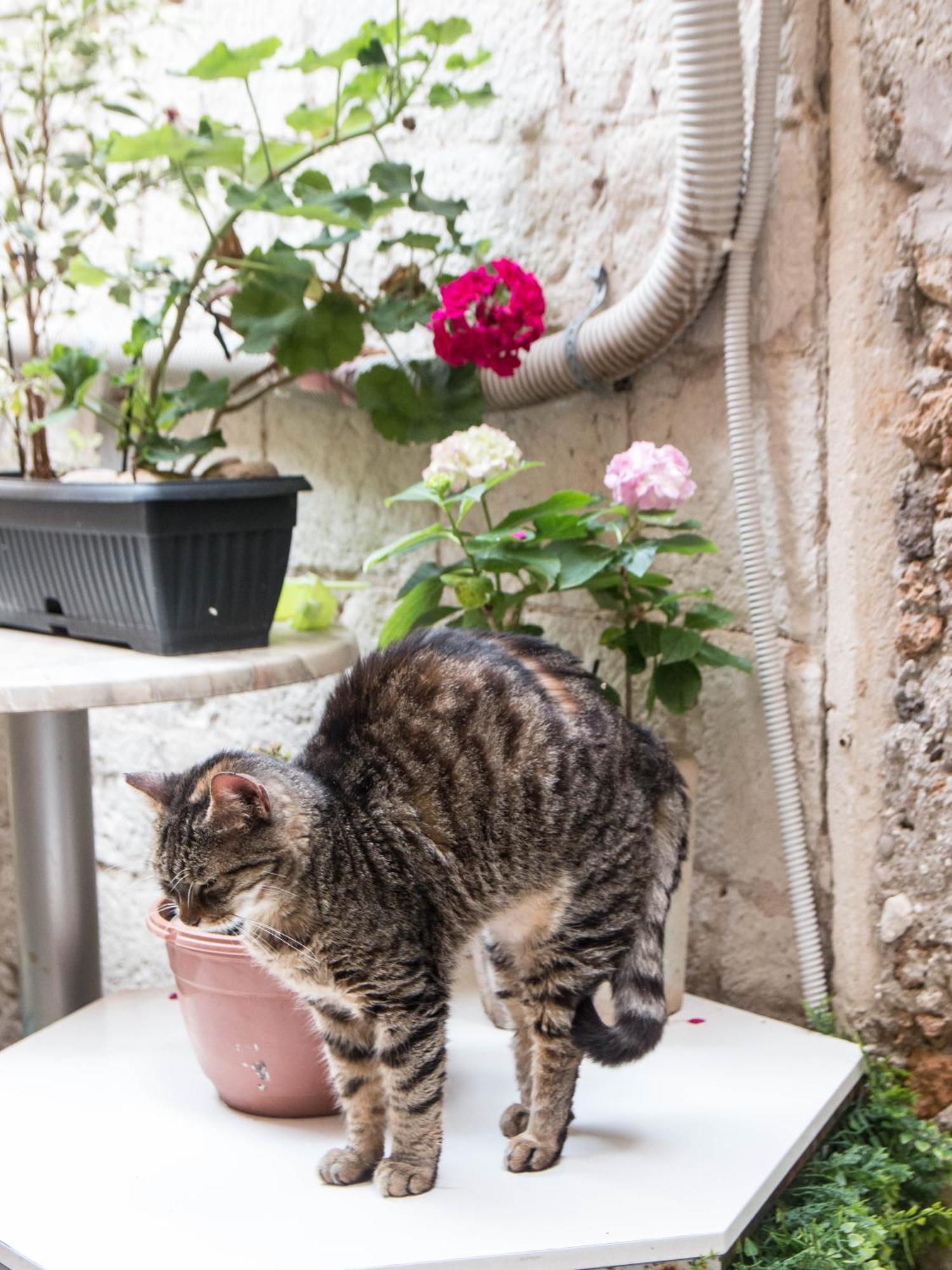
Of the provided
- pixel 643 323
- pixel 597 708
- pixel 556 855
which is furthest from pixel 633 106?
pixel 556 855

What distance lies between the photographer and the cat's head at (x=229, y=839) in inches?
49.8

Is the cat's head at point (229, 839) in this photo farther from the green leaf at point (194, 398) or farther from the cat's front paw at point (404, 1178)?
the green leaf at point (194, 398)

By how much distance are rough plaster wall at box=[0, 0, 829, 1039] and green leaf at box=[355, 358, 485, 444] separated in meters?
0.17

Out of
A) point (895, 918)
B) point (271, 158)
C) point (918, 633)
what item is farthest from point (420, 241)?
point (895, 918)

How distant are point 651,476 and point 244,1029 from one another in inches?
34.0

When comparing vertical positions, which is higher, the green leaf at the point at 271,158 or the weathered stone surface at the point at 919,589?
the green leaf at the point at 271,158

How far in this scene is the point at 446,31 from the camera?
178 cm

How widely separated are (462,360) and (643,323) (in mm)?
262

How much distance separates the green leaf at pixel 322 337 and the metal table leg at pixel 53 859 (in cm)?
62

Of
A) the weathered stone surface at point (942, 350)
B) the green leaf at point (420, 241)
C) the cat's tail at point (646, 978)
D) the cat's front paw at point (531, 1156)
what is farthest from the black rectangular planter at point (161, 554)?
the weathered stone surface at point (942, 350)

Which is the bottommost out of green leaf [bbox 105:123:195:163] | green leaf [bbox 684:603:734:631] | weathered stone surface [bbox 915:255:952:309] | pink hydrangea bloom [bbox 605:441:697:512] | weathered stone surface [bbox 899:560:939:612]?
green leaf [bbox 684:603:734:631]

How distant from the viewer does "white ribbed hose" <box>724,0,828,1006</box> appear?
1668mm

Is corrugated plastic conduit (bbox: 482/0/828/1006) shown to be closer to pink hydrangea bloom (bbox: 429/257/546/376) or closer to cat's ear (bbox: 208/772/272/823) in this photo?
pink hydrangea bloom (bbox: 429/257/546/376)

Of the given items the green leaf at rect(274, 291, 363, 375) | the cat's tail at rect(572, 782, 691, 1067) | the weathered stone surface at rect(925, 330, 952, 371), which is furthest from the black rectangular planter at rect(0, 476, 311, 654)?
the weathered stone surface at rect(925, 330, 952, 371)
